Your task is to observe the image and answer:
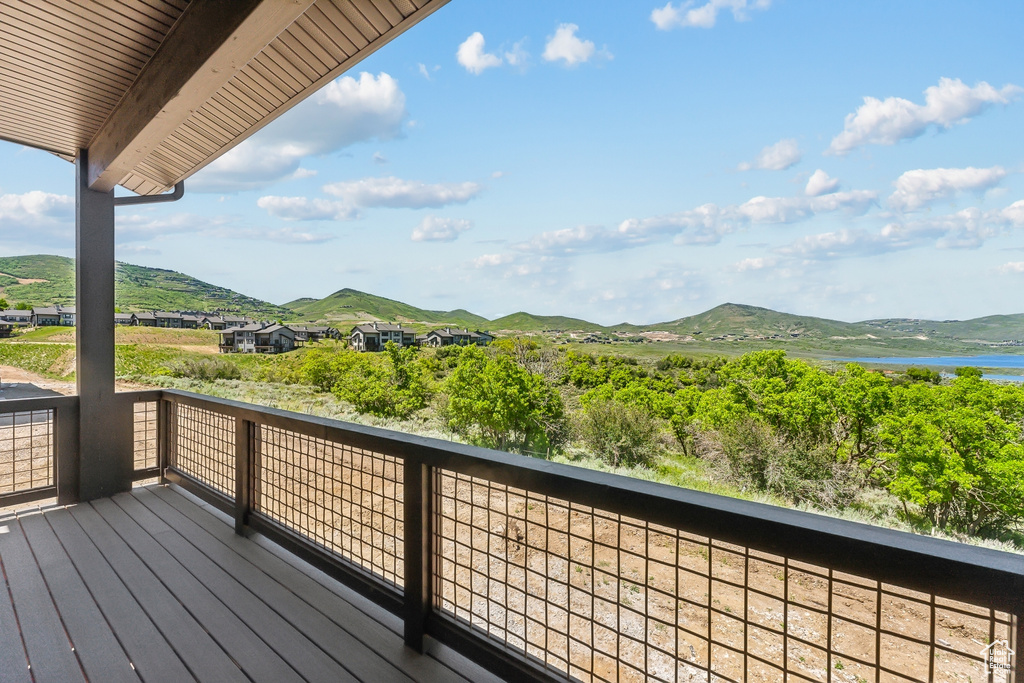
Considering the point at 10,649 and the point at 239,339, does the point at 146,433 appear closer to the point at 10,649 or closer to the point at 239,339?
the point at 10,649

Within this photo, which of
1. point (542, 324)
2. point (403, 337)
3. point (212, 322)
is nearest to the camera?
point (212, 322)

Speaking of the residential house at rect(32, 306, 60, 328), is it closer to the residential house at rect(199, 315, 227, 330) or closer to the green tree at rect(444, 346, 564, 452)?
the residential house at rect(199, 315, 227, 330)

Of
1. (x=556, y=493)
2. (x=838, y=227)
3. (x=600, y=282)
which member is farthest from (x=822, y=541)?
(x=600, y=282)

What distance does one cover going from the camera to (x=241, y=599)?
6.58 ft

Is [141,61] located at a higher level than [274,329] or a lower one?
higher

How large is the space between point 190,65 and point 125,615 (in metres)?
2.03

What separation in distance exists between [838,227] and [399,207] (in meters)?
17.3

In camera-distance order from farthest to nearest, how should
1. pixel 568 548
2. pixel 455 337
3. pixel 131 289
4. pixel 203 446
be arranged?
pixel 455 337
pixel 131 289
pixel 203 446
pixel 568 548

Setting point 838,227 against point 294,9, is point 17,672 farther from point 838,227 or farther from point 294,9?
point 838,227

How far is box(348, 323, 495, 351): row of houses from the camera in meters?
18.5

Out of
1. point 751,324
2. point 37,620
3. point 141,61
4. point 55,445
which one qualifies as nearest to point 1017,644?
point 37,620

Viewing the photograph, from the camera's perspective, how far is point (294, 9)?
1.41 meters

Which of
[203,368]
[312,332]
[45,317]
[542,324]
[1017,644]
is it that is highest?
[542,324]

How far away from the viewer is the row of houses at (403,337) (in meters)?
18.5
